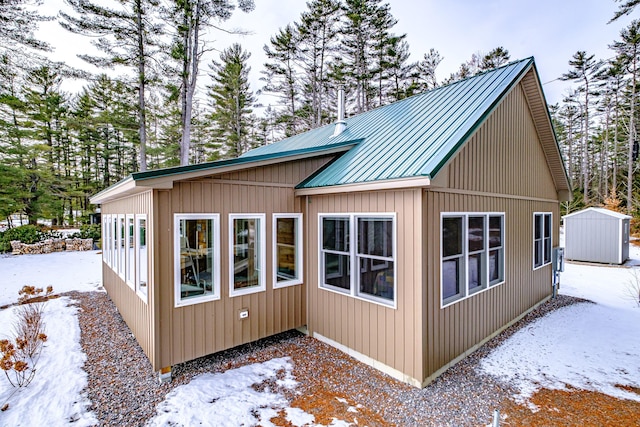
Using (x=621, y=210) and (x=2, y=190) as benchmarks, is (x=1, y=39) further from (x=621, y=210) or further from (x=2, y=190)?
(x=621, y=210)

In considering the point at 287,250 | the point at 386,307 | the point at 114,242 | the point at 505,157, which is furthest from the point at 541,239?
the point at 114,242

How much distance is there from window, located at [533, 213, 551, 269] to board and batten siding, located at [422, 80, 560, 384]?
0.23m

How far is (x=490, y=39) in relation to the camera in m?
17.5

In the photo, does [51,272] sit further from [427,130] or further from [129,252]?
[427,130]

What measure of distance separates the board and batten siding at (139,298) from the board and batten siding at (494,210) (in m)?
3.66

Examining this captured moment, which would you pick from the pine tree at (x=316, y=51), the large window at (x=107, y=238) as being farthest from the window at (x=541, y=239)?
the pine tree at (x=316, y=51)

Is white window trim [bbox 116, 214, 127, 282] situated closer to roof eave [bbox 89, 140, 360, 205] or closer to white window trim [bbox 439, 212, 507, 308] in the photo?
roof eave [bbox 89, 140, 360, 205]

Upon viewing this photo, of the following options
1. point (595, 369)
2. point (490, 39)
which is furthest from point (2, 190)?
point (490, 39)

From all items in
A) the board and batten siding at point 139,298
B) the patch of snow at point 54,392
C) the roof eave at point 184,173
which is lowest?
the patch of snow at point 54,392

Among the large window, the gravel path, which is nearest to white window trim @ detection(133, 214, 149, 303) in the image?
the gravel path

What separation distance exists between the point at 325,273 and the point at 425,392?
7.43 feet

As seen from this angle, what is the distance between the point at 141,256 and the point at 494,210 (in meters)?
6.01

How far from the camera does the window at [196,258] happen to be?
4.23 meters

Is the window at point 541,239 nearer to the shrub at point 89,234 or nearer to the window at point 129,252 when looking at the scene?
the window at point 129,252
